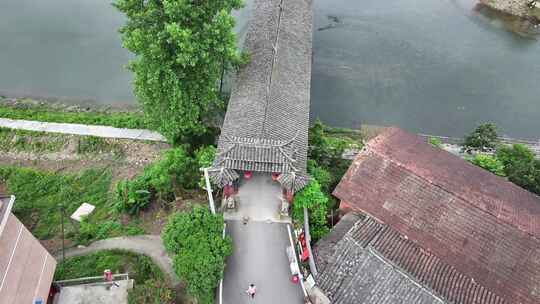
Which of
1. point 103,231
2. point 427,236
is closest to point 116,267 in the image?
point 103,231

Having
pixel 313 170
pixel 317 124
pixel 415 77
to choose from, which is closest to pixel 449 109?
pixel 415 77

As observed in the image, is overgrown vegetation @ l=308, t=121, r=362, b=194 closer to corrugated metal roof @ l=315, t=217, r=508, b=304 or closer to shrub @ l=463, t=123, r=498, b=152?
corrugated metal roof @ l=315, t=217, r=508, b=304

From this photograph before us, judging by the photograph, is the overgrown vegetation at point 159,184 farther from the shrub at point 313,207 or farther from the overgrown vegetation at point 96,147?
the shrub at point 313,207

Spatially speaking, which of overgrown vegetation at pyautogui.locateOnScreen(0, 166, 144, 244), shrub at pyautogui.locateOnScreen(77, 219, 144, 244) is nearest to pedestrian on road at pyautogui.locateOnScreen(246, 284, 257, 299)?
shrub at pyautogui.locateOnScreen(77, 219, 144, 244)

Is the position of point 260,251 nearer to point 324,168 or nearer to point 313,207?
point 313,207

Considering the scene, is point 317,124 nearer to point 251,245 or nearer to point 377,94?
point 377,94

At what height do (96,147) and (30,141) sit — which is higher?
(96,147)
